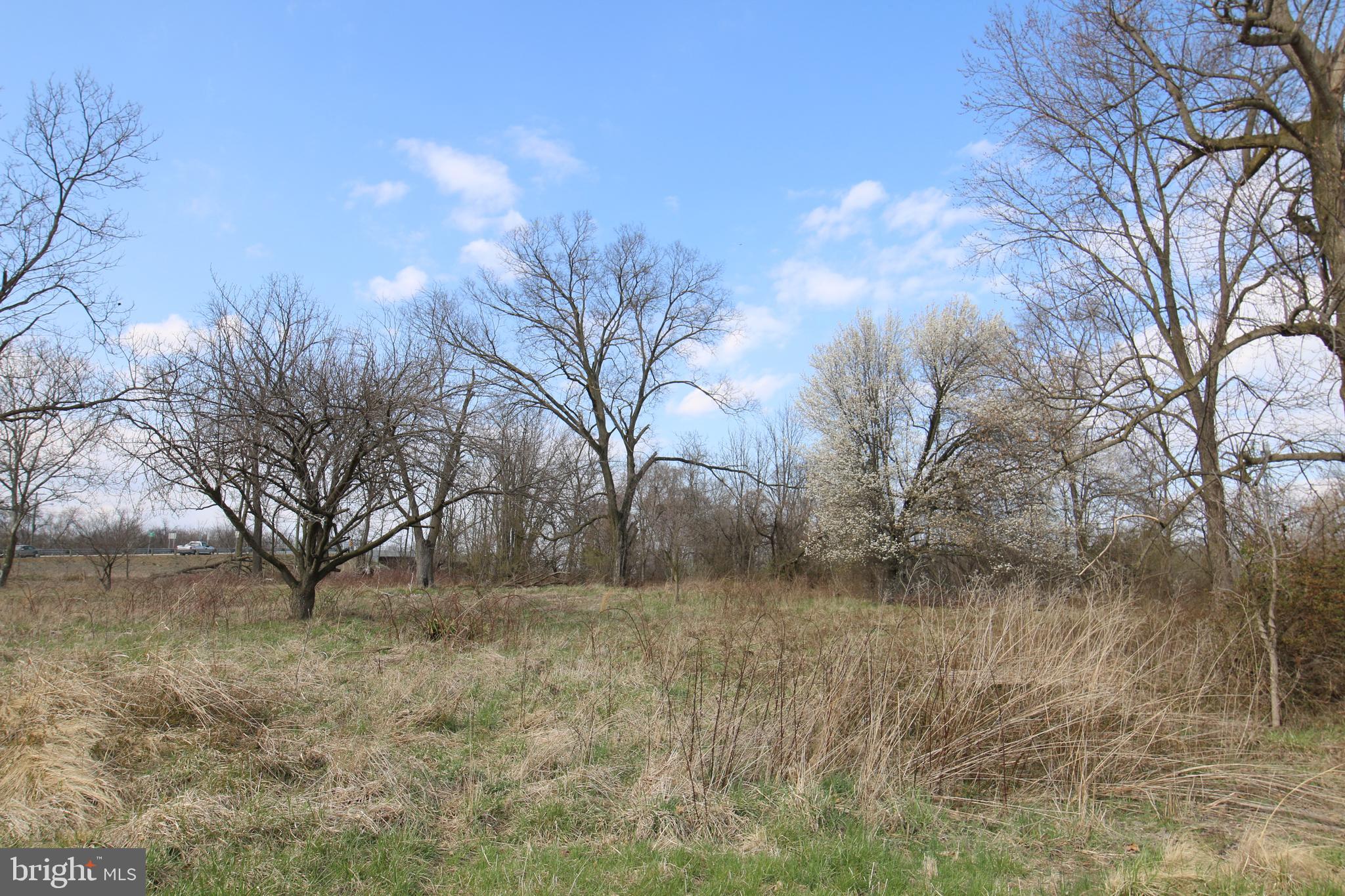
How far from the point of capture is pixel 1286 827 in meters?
4.43

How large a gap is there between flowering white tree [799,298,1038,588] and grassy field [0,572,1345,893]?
1321 centimetres

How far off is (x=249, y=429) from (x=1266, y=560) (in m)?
13.8

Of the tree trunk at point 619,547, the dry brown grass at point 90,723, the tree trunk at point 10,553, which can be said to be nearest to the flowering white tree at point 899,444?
the tree trunk at point 619,547

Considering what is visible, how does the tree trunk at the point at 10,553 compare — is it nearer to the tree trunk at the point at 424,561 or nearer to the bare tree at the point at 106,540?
the bare tree at the point at 106,540

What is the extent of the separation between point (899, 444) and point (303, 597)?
17.3 metres

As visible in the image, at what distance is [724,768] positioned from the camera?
4.92 m

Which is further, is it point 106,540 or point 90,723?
point 106,540

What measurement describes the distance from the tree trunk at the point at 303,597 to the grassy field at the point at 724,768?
4460mm

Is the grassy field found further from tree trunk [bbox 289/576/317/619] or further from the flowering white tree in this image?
the flowering white tree

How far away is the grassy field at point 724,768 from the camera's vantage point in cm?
370

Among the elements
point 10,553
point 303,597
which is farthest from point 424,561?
point 10,553

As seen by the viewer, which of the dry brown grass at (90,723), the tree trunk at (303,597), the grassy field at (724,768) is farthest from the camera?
the tree trunk at (303,597)

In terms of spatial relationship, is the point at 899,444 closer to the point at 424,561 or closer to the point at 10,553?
the point at 424,561

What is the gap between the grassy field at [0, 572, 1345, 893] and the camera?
12.1 feet
